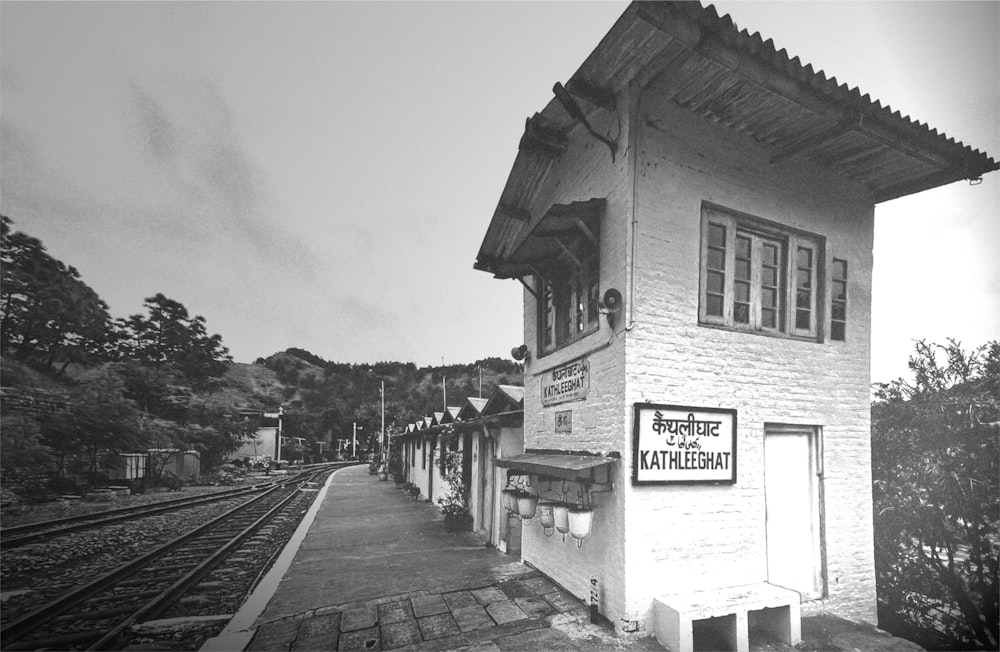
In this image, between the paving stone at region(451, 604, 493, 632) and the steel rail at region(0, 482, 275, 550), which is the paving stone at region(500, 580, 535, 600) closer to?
the paving stone at region(451, 604, 493, 632)

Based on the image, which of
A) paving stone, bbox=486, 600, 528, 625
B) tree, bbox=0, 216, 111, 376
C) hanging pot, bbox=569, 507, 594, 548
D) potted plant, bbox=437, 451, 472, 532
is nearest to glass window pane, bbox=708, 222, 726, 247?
hanging pot, bbox=569, 507, 594, 548

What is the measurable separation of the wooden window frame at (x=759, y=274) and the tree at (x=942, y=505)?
249cm

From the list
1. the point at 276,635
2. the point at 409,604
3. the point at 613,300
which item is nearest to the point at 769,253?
the point at 613,300

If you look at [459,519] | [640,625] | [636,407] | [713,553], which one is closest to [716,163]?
[636,407]

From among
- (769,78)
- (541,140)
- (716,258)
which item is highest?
(541,140)

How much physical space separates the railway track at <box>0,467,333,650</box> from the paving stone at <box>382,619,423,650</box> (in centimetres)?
276

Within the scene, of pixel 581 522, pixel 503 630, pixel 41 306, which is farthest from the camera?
pixel 41 306

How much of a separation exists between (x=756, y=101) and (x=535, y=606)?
6.52 m

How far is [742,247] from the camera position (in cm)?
613

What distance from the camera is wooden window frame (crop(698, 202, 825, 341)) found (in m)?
5.91

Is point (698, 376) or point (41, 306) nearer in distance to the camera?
point (698, 376)

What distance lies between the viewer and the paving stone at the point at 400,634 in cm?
498

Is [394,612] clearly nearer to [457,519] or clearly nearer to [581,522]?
[581,522]

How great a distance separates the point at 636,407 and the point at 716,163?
3197 millimetres
